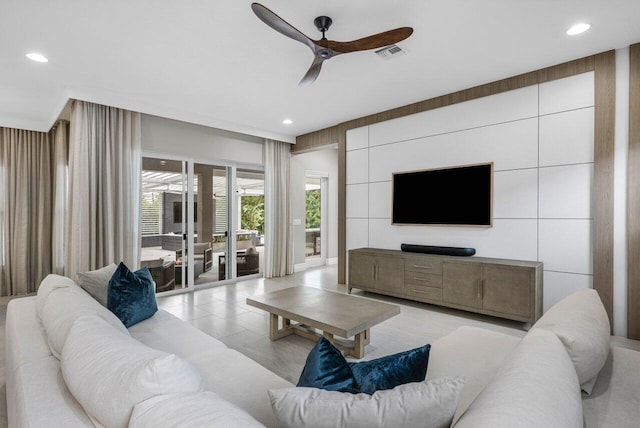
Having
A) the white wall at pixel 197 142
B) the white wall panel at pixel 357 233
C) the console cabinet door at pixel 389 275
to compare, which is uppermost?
the white wall at pixel 197 142

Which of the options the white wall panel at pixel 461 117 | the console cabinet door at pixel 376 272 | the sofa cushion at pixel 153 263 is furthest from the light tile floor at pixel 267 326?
the white wall panel at pixel 461 117

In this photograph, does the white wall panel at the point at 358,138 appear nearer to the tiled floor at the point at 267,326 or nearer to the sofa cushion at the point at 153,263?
the tiled floor at the point at 267,326

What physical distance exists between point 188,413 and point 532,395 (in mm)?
882

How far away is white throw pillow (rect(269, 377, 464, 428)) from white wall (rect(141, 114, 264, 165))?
4.78 m

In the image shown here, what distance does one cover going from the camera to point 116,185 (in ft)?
14.1

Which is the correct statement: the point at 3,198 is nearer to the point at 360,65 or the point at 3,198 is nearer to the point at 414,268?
the point at 360,65

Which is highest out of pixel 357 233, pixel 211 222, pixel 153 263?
pixel 211 222

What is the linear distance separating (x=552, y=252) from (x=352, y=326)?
8.21ft

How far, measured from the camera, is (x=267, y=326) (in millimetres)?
3467

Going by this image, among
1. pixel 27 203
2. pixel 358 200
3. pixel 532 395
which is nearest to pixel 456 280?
pixel 358 200

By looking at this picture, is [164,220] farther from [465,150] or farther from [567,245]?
[567,245]

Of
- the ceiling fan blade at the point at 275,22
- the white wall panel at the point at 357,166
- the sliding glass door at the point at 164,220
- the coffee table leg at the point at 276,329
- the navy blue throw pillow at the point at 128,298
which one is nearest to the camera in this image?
the ceiling fan blade at the point at 275,22

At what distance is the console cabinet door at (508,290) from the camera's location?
3299mm

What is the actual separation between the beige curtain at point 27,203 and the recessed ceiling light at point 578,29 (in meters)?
6.32
